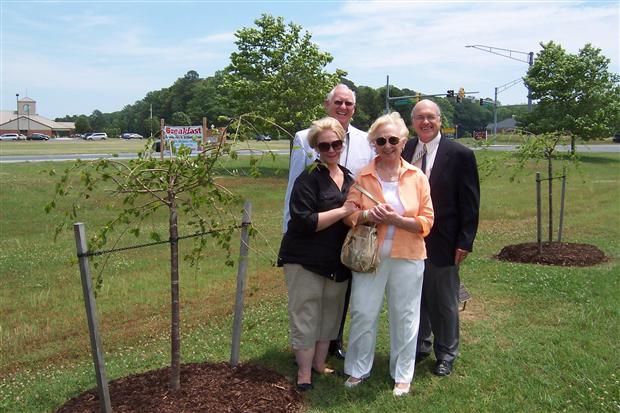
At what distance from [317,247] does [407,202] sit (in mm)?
684

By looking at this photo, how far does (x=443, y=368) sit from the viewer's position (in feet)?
14.8

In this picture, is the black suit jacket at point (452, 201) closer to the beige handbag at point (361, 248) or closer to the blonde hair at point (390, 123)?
the blonde hair at point (390, 123)

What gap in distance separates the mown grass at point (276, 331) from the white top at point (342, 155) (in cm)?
22

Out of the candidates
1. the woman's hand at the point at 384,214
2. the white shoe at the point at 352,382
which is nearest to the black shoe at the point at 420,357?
the white shoe at the point at 352,382

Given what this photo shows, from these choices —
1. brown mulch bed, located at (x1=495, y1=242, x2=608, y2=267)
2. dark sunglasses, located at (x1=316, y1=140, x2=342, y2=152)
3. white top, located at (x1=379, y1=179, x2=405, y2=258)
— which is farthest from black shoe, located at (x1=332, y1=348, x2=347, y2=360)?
brown mulch bed, located at (x1=495, y1=242, x2=608, y2=267)

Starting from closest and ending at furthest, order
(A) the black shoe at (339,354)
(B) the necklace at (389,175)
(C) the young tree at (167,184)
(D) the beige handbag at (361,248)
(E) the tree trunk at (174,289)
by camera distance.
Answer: (C) the young tree at (167,184), (E) the tree trunk at (174,289), (D) the beige handbag at (361,248), (B) the necklace at (389,175), (A) the black shoe at (339,354)

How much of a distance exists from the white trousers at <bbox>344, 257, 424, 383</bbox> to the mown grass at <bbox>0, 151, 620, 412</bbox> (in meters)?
0.21

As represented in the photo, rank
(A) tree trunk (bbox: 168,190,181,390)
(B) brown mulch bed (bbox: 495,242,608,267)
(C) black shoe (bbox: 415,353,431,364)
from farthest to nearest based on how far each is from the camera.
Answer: (B) brown mulch bed (bbox: 495,242,608,267), (C) black shoe (bbox: 415,353,431,364), (A) tree trunk (bbox: 168,190,181,390)

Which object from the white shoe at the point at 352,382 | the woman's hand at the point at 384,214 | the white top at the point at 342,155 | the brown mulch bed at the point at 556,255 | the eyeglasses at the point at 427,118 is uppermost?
the eyeglasses at the point at 427,118

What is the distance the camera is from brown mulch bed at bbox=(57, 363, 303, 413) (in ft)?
12.4

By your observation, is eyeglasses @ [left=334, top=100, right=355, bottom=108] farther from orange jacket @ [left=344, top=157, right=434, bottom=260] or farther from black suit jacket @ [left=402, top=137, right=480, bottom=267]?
black suit jacket @ [left=402, top=137, right=480, bottom=267]

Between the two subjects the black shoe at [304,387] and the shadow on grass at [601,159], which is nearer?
the black shoe at [304,387]

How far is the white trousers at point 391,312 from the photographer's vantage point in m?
4.04

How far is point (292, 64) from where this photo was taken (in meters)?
25.6
